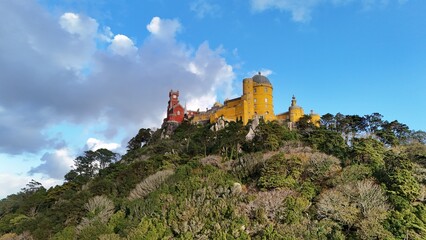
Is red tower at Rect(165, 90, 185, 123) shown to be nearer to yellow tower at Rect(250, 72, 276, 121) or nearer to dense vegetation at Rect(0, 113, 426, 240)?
yellow tower at Rect(250, 72, 276, 121)

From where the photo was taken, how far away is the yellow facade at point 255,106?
59.7 metres

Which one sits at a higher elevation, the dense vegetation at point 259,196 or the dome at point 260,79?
the dome at point 260,79

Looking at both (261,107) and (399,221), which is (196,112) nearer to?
(261,107)

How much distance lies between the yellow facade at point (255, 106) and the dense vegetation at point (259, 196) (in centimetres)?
934

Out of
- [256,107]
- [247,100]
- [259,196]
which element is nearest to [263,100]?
[256,107]

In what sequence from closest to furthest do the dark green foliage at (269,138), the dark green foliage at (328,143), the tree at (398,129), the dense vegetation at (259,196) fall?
the dense vegetation at (259,196) < the dark green foliage at (328,143) < the dark green foliage at (269,138) < the tree at (398,129)

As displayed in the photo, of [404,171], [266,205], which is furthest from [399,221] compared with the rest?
[266,205]

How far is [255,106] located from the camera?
61.3m

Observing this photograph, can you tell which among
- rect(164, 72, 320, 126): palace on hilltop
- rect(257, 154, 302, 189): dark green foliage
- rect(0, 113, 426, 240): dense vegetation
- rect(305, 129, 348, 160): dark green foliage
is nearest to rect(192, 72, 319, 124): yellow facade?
rect(164, 72, 320, 126): palace on hilltop

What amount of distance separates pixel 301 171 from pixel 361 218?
8206 millimetres

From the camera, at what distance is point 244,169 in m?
39.6

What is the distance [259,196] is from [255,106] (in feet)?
97.2

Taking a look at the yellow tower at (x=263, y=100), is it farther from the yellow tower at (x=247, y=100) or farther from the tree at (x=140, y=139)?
the tree at (x=140, y=139)

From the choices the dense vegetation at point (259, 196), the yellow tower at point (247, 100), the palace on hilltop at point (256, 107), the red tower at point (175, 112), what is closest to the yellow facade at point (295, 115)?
the palace on hilltop at point (256, 107)
